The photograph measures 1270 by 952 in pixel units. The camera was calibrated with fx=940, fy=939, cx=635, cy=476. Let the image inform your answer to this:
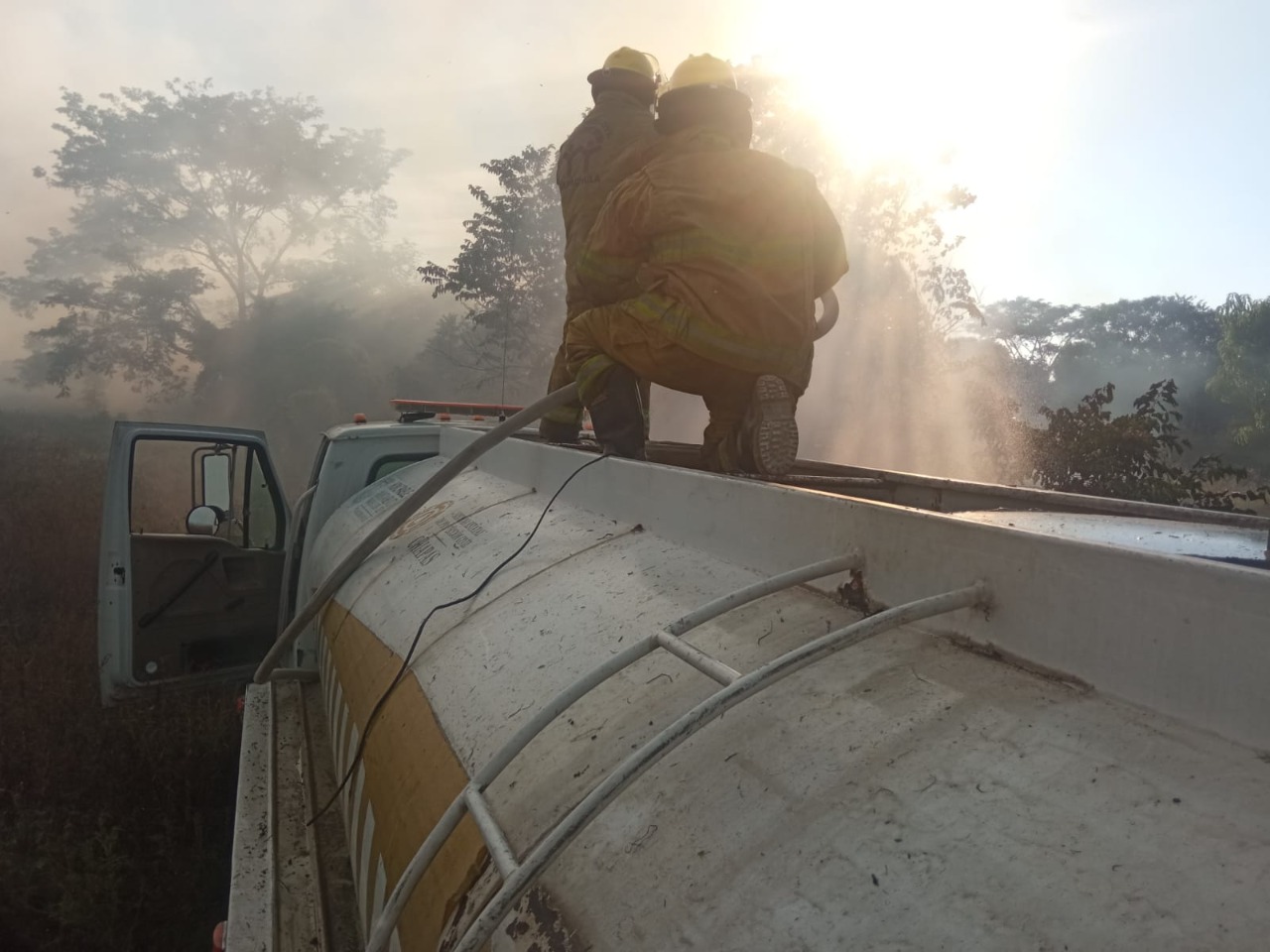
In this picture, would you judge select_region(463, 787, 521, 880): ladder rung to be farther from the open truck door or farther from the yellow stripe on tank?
the open truck door

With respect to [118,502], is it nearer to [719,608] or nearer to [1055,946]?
[719,608]

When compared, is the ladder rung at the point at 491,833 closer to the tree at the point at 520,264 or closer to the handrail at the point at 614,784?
the handrail at the point at 614,784

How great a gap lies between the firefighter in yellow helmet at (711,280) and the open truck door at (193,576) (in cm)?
263

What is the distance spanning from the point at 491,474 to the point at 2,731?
3.63 meters

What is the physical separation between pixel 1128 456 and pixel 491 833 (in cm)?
791

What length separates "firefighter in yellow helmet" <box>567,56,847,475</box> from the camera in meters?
3.14

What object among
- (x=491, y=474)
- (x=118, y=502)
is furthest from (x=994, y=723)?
(x=118, y=502)

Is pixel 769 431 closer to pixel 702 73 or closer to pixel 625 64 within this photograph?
pixel 702 73

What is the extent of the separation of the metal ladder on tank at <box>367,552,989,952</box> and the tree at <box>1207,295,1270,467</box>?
87.0ft

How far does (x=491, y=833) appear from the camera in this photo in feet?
5.02

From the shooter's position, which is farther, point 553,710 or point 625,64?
point 625,64

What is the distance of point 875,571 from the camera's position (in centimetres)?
168

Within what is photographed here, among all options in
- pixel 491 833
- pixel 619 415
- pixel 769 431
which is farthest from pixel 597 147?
Answer: pixel 491 833

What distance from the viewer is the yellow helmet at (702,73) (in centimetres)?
343
